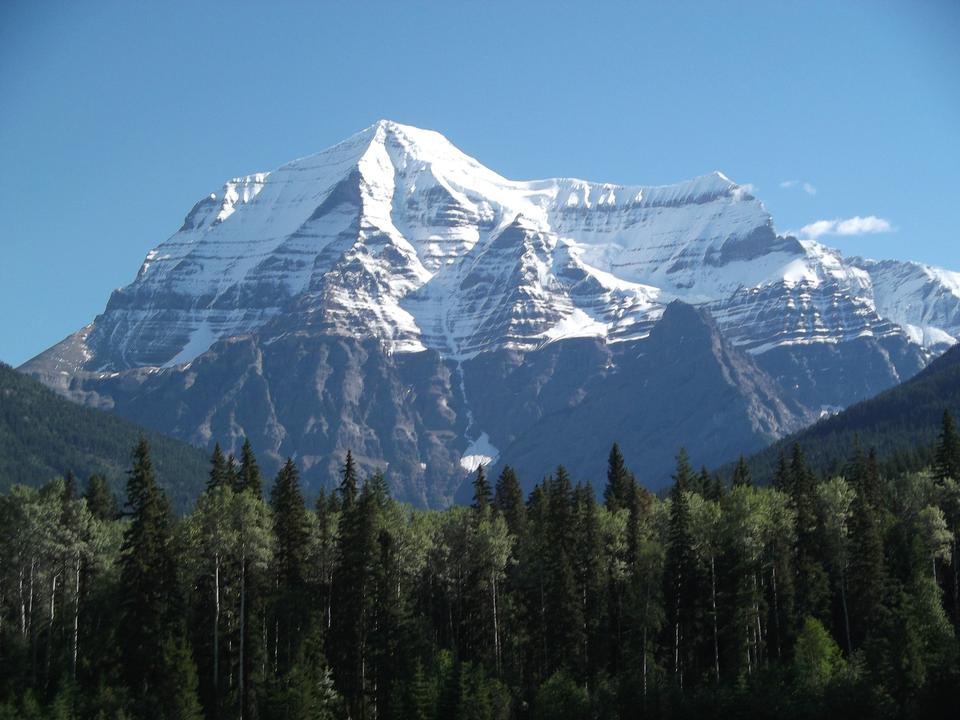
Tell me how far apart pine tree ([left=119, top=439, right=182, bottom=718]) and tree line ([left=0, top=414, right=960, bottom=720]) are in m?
0.14

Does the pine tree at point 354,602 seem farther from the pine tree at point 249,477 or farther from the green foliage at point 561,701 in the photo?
the pine tree at point 249,477

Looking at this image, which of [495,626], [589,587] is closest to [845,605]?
[589,587]

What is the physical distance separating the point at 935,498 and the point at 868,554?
1606cm

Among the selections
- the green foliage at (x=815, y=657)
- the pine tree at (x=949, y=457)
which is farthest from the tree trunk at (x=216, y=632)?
the pine tree at (x=949, y=457)

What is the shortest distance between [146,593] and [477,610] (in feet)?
85.9

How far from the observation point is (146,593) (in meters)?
107

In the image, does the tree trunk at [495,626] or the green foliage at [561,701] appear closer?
the green foliage at [561,701]

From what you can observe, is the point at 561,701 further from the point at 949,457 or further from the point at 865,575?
the point at 949,457

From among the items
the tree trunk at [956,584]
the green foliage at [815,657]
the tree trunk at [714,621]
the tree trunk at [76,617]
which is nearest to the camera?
the green foliage at [815,657]

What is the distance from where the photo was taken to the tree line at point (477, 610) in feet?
341

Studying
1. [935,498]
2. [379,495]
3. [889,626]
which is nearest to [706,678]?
[889,626]

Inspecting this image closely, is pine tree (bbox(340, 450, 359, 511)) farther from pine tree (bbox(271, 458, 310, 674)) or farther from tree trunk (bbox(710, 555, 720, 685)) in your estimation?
tree trunk (bbox(710, 555, 720, 685))

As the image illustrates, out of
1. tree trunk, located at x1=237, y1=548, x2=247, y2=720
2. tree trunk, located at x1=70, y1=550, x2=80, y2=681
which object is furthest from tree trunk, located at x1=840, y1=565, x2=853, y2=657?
tree trunk, located at x1=70, y1=550, x2=80, y2=681

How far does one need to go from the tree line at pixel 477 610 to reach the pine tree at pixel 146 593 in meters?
0.14
